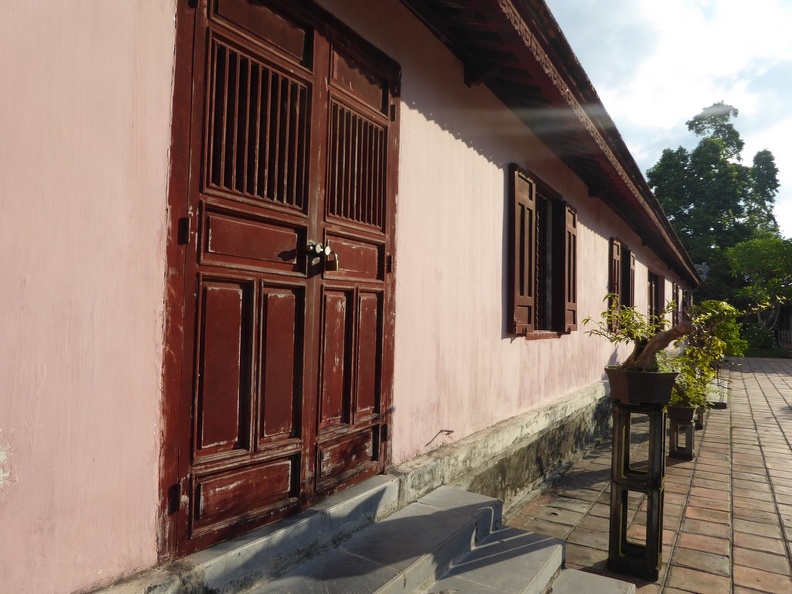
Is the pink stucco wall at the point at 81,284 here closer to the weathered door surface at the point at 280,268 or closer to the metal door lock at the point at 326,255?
the weathered door surface at the point at 280,268

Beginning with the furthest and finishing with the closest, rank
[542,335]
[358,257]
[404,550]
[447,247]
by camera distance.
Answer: [542,335], [447,247], [358,257], [404,550]

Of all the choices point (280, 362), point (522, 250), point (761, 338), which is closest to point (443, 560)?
point (280, 362)

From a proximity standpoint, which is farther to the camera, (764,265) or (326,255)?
(764,265)

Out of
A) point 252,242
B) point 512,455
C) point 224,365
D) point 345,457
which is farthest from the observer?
point 512,455

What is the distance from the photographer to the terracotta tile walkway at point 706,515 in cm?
349

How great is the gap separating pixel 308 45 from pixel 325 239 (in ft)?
3.05

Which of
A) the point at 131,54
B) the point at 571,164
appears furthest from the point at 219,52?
the point at 571,164

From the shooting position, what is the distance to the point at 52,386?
160cm

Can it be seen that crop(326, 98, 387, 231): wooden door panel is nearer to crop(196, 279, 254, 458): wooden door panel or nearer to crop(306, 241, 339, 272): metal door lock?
crop(306, 241, 339, 272): metal door lock

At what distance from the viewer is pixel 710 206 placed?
1361 inches

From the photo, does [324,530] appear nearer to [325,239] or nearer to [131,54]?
[325,239]

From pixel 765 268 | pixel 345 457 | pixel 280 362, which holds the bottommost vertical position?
pixel 345 457

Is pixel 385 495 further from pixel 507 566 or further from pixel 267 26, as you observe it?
pixel 267 26

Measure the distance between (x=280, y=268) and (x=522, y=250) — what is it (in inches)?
133
